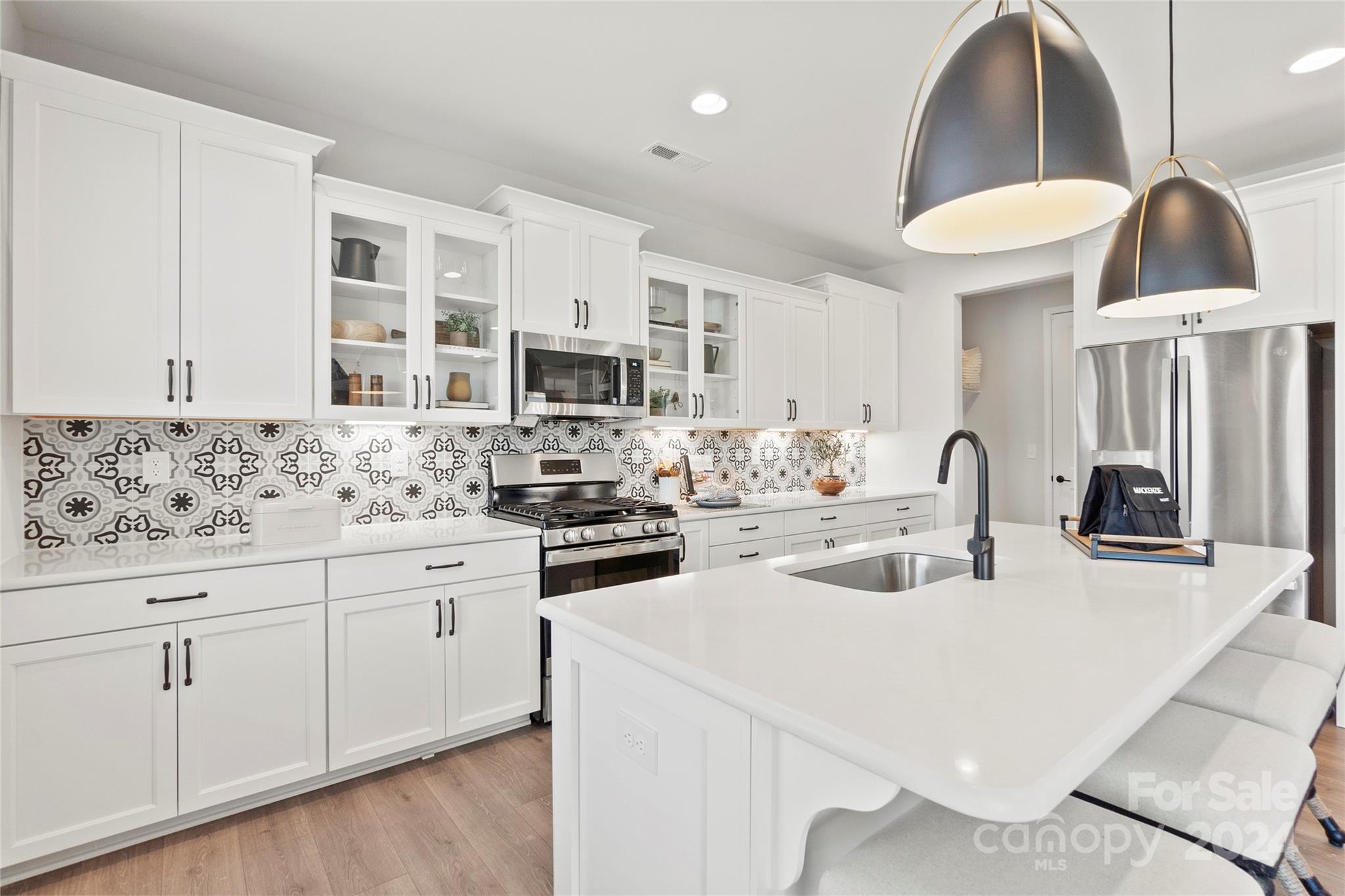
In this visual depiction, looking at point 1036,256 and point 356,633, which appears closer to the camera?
point 356,633

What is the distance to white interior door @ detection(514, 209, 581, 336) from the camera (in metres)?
3.08

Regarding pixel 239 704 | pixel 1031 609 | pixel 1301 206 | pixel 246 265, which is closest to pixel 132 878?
pixel 239 704

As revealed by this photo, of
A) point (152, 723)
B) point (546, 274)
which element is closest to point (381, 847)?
point (152, 723)

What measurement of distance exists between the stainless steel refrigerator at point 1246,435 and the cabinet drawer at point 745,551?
1908 millimetres

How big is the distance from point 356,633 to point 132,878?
863 mm

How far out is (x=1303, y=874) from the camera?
1612 mm

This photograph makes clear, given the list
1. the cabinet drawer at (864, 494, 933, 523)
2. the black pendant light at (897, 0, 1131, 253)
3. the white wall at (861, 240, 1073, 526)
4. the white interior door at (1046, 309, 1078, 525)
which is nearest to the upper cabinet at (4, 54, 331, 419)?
the black pendant light at (897, 0, 1131, 253)

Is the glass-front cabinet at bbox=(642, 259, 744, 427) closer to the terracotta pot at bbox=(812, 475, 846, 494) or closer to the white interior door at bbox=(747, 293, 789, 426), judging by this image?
the white interior door at bbox=(747, 293, 789, 426)

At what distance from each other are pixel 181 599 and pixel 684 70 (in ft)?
8.27

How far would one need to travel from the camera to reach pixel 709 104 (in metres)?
2.73

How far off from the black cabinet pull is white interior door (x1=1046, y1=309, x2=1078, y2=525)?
17.7ft

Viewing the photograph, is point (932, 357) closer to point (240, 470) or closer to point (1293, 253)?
point (1293, 253)

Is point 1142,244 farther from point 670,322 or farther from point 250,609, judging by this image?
point 250,609

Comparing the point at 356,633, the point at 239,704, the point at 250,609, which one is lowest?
the point at 239,704
